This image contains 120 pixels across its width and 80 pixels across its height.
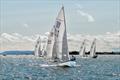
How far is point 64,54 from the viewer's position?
361 feet

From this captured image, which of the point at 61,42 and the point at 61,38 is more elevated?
the point at 61,38

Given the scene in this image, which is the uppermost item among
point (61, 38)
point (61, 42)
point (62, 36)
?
point (62, 36)

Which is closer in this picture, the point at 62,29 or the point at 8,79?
the point at 8,79

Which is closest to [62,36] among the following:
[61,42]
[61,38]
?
[61,38]

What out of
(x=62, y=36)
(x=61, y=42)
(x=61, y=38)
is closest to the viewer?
(x=61, y=42)

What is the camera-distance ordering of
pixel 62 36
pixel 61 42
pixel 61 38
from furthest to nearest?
pixel 62 36
pixel 61 38
pixel 61 42

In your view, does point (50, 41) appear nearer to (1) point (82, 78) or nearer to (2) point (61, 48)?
(2) point (61, 48)

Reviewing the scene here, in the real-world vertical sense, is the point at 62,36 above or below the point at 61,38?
above

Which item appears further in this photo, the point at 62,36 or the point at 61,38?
the point at 62,36

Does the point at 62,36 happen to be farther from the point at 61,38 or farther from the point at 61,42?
the point at 61,42

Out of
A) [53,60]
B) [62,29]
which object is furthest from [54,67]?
[62,29]

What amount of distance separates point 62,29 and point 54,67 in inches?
367

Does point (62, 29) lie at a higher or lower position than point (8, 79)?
higher

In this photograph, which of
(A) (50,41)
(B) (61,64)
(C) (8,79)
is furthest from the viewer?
(A) (50,41)
